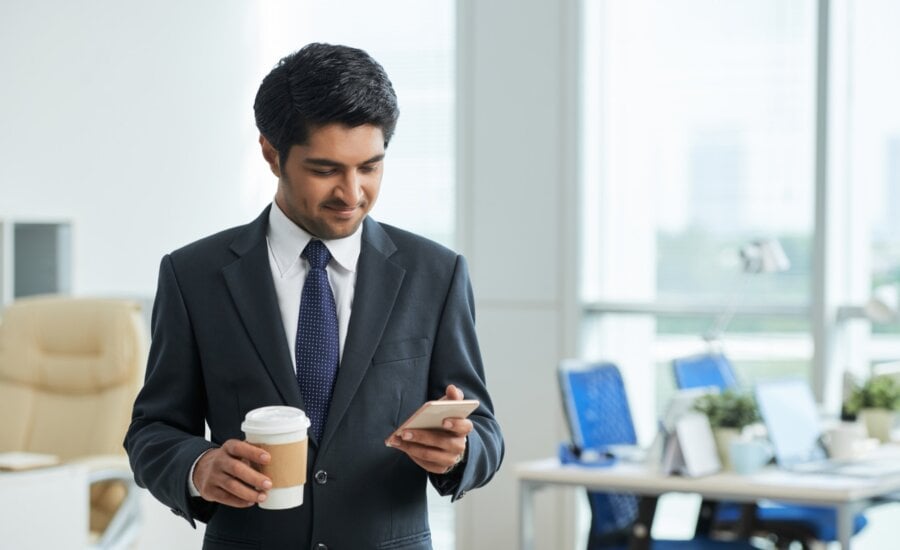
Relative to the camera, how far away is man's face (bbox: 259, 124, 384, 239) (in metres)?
1.67

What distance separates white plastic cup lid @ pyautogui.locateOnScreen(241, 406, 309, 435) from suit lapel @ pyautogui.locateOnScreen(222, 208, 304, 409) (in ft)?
0.33

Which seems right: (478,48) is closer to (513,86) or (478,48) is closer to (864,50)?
(513,86)

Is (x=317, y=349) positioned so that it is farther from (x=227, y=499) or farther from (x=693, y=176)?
(x=693, y=176)

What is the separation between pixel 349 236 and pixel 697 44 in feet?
14.5

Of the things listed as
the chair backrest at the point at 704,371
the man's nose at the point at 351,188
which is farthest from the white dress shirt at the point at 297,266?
the chair backrest at the point at 704,371

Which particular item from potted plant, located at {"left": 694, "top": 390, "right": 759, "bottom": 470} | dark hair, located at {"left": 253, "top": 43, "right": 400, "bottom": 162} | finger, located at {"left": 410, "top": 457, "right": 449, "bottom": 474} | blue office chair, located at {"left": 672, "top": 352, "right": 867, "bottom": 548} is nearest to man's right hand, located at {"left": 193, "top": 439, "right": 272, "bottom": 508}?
finger, located at {"left": 410, "top": 457, "right": 449, "bottom": 474}

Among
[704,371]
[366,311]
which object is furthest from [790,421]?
[366,311]

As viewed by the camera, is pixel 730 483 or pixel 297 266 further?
pixel 730 483

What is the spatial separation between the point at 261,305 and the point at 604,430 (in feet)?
9.82

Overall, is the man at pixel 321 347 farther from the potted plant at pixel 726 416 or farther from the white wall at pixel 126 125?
the white wall at pixel 126 125

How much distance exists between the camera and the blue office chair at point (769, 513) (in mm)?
4711

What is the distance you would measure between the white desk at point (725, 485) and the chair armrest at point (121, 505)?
132 centimetres

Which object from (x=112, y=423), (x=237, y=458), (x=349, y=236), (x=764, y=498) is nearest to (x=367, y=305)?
(x=349, y=236)

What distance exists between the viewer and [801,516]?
15.6 feet
